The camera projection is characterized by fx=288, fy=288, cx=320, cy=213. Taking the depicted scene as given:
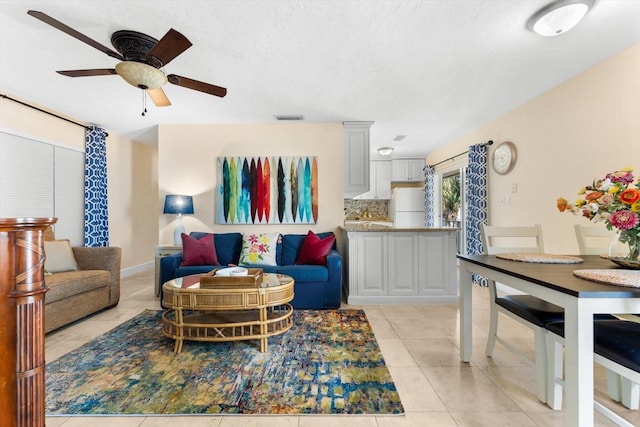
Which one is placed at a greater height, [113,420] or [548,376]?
[548,376]

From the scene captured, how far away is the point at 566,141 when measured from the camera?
2955mm

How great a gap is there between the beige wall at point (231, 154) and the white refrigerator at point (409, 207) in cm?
253

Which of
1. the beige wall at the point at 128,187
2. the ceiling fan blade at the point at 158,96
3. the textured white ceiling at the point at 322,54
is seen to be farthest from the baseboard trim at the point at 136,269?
the ceiling fan blade at the point at 158,96

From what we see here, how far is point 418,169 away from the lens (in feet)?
21.2

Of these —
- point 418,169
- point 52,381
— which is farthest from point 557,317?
point 418,169

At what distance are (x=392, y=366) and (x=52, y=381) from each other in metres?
2.26

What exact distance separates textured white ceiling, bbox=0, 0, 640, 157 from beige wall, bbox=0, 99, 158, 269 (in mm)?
373

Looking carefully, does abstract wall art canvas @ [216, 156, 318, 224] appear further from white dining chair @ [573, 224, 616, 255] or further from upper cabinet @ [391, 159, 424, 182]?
upper cabinet @ [391, 159, 424, 182]

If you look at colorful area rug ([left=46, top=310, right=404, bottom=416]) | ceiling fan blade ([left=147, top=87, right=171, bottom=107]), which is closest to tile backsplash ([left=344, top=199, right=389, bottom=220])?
colorful area rug ([left=46, top=310, right=404, bottom=416])

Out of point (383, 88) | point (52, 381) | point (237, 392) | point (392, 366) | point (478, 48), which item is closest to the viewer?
point (237, 392)

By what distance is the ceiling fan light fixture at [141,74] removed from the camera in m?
1.98

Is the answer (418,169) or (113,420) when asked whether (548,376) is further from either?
(418,169)

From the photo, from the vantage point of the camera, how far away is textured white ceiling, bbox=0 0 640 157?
1.89 metres

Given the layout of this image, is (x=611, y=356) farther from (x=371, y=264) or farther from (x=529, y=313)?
(x=371, y=264)
